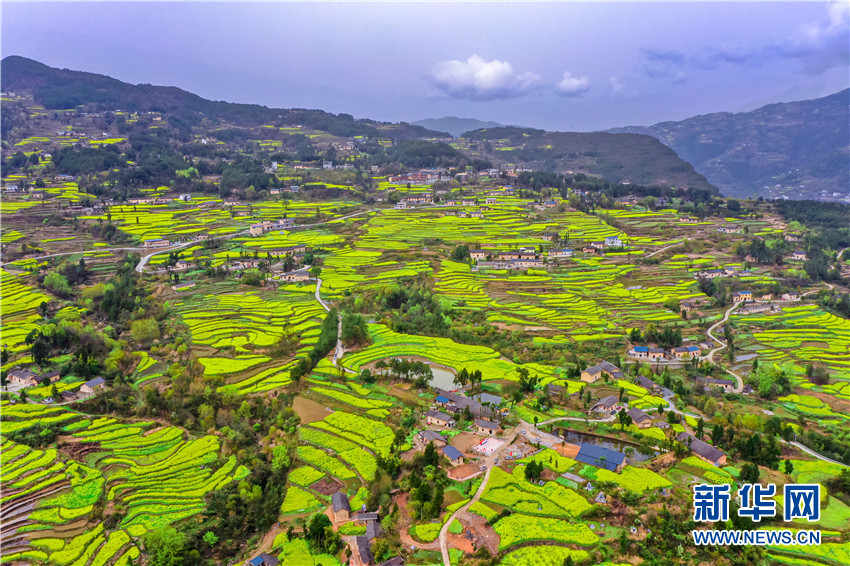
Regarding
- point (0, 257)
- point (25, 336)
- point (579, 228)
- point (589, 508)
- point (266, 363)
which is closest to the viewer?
point (589, 508)

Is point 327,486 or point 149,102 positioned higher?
point 149,102

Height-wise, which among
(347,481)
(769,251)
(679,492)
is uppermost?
(769,251)

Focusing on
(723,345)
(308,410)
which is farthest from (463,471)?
(723,345)

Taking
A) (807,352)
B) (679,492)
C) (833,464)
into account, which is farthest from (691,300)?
(679,492)

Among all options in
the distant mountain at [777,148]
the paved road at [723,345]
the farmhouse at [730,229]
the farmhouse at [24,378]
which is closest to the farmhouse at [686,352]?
the paved road at [723,345]

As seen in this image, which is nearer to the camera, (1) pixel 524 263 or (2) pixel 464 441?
(2) pixel 464 441

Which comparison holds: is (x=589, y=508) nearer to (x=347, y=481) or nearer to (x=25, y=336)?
(x=347, y=481)

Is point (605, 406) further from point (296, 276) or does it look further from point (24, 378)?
point (24, 378)
